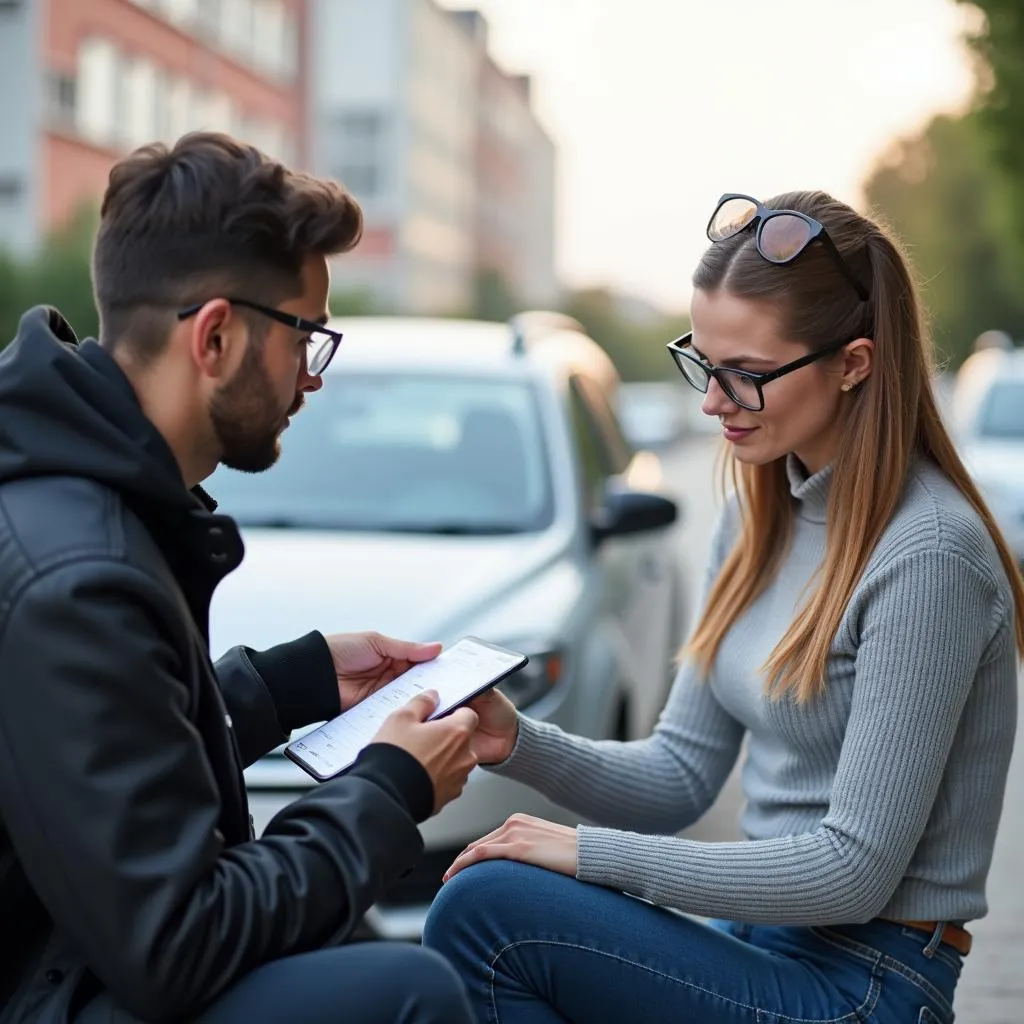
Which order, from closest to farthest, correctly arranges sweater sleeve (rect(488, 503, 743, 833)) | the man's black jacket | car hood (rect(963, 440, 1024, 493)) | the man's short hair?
the man's black jacket → the man's short hair → sweater sleeve (rect(488, 503, 743, 833)) → car hood (rect(963, 440, 1024, 493))

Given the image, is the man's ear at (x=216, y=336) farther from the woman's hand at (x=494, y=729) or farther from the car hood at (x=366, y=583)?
the car hood at (x=366, y=583)

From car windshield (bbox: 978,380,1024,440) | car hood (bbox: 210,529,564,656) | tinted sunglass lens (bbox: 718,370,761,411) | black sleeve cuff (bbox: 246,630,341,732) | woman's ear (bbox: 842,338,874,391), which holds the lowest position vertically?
car windshield (bbox: 978,380,1024,440)

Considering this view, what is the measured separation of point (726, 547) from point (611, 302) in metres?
81.3

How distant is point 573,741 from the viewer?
9.54ft

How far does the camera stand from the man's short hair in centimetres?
199

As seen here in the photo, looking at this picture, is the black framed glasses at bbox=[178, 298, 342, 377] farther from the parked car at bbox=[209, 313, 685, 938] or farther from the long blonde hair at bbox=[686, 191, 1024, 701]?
the parked car at bbox=[209, 313, 685, 938]

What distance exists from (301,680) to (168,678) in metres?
0.80

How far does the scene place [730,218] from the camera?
2.87 m

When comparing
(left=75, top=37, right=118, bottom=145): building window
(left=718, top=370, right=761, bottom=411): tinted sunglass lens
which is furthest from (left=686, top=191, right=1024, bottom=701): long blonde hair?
(left=75, top=37, right=118, bottom=145): building window

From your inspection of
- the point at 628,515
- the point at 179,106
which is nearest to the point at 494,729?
the point at 628,515

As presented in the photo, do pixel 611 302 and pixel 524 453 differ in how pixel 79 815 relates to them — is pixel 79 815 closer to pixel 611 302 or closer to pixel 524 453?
pixel 524 453

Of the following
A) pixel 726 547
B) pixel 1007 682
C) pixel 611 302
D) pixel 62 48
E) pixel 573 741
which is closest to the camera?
pixel 1007 682

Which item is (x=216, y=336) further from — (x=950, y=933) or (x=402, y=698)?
(x=950, y=933)

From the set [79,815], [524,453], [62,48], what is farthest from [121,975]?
[62,48]
